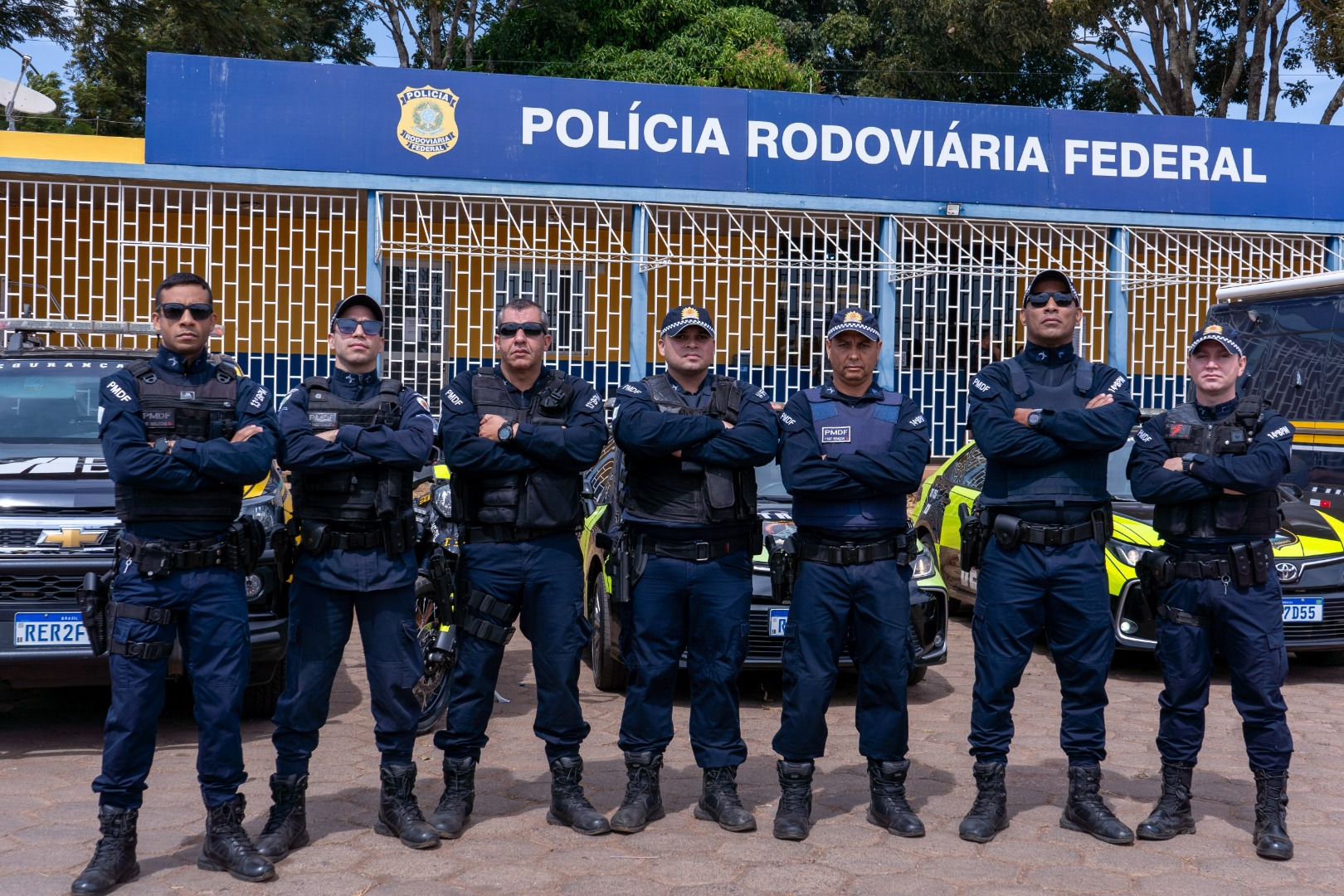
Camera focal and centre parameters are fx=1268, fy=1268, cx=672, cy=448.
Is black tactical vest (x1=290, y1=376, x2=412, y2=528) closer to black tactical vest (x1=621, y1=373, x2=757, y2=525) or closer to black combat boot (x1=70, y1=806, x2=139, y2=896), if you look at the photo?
black tactical vest (x1=621, y1=373, x2=757, y2=525)

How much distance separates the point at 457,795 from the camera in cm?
476

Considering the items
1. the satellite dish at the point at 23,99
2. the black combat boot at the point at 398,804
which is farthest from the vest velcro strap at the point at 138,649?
the satellite dish at the point at 23,99

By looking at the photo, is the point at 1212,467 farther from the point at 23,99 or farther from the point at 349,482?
the point at 23,99

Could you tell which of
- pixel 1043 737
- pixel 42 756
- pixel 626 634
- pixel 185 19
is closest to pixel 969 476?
pixel 1043 737

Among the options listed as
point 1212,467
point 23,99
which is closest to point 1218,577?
point 1212,467

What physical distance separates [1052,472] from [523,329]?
2.10m

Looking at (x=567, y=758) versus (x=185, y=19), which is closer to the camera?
(x=567, y=758)

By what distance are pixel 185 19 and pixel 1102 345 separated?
12999mm

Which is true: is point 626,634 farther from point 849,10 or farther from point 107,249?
point 849,10

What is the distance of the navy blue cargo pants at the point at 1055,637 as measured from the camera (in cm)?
479

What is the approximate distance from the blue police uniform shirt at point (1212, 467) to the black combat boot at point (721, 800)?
1923 mm

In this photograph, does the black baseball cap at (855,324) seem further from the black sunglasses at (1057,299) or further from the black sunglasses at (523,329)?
the black sunglasses at (523,329)

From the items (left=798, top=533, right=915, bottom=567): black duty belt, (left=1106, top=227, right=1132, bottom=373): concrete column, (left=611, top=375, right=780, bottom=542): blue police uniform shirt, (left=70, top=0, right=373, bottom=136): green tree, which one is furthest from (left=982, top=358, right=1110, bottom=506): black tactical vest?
(left=70, top=0, right=373, bottom=136): green tree

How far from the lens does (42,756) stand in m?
5.64
